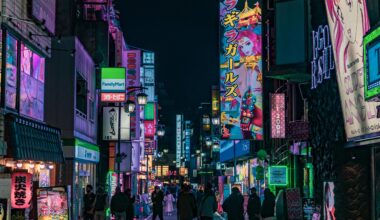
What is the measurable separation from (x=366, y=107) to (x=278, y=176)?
12531 millimetres

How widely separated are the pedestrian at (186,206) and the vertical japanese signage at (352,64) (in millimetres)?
8581

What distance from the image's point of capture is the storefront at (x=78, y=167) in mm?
29359

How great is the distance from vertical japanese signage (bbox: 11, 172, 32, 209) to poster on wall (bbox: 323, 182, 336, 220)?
7733 mm

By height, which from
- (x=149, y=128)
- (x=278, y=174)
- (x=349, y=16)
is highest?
(x=149, y=128)

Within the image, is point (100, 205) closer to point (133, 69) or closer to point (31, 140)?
point (31, 140)

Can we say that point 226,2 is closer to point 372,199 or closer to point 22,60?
point 22,60

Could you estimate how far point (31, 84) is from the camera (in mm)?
22016

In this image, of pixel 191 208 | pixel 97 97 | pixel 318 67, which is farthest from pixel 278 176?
pixel 97 97

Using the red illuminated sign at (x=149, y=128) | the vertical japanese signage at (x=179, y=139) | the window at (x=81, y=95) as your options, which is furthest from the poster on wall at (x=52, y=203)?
the vertical japanese signage at (x=179, y=139)

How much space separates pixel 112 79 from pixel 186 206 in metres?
16.4

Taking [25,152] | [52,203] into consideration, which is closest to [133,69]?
[25,152]

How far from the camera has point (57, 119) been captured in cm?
3016

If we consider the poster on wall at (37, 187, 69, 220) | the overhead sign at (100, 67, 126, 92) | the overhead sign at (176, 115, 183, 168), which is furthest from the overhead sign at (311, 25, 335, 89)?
the overhead sign at (176, 115, 183, 168)

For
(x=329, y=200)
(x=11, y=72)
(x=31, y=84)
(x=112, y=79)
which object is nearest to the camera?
(x=329, y=200)
